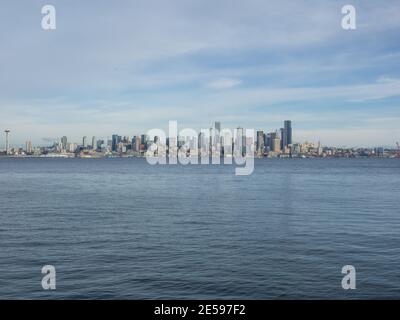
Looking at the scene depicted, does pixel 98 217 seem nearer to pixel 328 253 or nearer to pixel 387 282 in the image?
pixel 328 253

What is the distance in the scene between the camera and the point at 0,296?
74.0 ft

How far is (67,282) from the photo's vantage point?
24656 mm

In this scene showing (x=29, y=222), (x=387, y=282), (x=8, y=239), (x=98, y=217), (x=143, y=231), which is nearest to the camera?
(x=387, y=282)

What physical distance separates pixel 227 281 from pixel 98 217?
28.3 m

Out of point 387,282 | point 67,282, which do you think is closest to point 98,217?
point 67,282

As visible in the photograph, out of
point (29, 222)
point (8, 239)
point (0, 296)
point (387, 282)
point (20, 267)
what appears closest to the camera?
point (0, 296)

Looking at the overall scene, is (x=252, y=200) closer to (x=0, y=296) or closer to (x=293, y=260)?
(x=293, y=260)

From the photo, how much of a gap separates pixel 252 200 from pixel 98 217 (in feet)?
88.0

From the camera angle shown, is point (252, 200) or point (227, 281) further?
point (252, 200)
